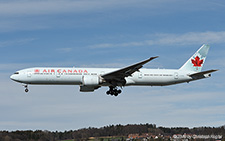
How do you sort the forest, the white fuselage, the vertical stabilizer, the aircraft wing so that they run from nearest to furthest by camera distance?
the aircraft wing → the white fuselage → the vertical stabilizer → the forest

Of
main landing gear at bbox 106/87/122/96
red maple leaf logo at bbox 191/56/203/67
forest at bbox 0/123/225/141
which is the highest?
red maple leaf logo at bbox 191/56/203/67

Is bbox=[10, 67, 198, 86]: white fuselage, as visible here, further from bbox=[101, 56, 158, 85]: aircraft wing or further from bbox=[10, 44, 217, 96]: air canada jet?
bbox=[101, 56, 158, 85]: aircraft wing

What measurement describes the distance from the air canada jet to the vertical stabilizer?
1646 millimetres

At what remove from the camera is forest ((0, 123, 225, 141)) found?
64956mm

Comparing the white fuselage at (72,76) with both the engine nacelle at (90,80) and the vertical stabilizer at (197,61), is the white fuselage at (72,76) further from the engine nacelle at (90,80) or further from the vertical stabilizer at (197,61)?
the vertical stabilizer at (197,61)

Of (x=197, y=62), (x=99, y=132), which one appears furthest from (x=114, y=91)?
(x=99, y=132)

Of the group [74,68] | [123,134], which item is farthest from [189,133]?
[74,68]

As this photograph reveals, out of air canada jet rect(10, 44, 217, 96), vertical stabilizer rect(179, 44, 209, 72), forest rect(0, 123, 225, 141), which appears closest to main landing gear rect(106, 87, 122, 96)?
air canada jet rect(10, 44, 217, 96)

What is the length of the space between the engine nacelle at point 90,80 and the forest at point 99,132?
68.9ft

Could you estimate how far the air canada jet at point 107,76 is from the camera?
153 ft

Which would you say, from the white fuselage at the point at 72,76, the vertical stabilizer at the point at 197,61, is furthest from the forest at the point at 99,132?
the vertical stabilizer at the point at 197,61

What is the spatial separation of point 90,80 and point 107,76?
233 centimetres

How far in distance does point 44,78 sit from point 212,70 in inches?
875

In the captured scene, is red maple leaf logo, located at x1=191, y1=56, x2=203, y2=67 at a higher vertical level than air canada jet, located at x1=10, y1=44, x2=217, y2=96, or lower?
higher
